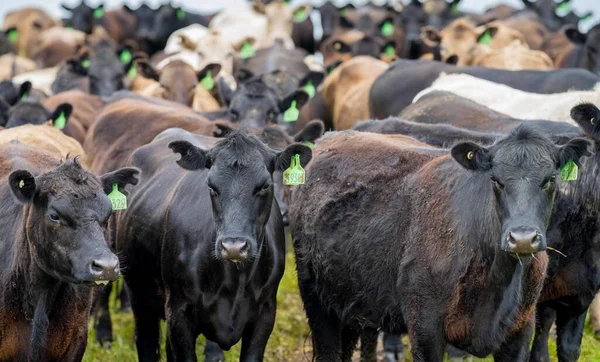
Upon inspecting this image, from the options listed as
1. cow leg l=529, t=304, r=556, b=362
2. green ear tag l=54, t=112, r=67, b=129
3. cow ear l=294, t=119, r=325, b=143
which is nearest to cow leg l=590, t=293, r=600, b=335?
cow leg l=529, t=304, r=556, b=362

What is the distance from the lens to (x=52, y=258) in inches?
248

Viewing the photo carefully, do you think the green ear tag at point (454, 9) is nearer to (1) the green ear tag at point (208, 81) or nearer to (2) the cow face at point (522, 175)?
(1) the green ear tag at point (208, 81)

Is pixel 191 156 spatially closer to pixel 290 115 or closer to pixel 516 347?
pixel 516 347

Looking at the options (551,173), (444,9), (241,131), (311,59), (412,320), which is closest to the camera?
(551,173)

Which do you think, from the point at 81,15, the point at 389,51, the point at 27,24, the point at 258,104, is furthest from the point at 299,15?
the point at 258,104

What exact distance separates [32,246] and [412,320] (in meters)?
2.20

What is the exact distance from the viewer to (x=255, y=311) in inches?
277

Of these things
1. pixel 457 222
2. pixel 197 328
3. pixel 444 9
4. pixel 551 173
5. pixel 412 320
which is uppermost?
pixel 551 173

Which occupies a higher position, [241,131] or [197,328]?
[241,131]

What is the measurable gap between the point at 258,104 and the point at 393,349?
388cm

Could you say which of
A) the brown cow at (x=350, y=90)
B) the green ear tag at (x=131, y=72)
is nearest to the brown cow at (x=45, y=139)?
the brown cow at (x=350, y=90)

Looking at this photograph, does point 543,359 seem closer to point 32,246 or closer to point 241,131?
point 241,131

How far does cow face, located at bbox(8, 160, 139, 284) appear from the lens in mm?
6102

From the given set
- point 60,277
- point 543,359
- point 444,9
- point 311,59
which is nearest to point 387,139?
point 543,359
